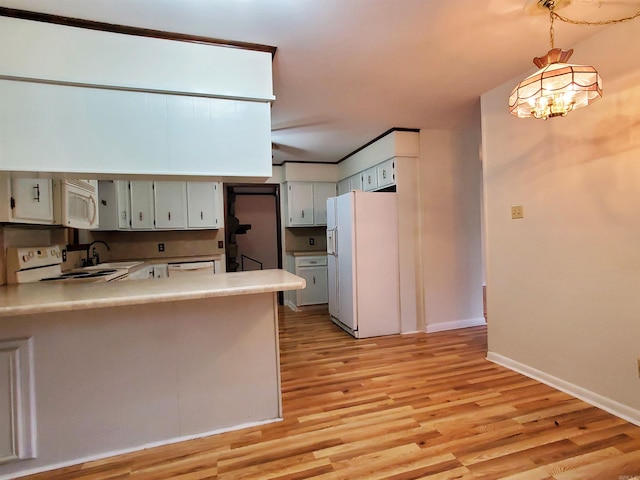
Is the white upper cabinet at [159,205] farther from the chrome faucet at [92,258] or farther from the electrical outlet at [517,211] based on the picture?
the electrical outlet at [517,211]

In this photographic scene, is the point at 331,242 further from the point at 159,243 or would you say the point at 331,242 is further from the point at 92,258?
the point at 92,258

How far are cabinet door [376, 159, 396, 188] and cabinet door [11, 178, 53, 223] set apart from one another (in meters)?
3.17

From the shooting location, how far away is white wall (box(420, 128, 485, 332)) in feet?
12.2

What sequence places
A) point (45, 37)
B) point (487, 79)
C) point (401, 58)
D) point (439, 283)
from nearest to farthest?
point (45, 37)
point (401, 58)
point (487, 79)
point (439, 283)

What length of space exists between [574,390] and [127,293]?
2877mm

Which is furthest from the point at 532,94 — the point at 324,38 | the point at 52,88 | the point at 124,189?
the point at 124,189

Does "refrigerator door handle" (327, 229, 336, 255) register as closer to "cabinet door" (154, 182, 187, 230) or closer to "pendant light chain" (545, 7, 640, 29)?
"cabinet door" (154, 182, 187, 230)

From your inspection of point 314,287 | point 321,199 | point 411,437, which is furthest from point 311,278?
point 411,437

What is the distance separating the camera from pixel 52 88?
64.8 inches

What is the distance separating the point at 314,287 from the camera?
16.6ft

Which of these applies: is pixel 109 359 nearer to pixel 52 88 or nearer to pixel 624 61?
pixel 52 88

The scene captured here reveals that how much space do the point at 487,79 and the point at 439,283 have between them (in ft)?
7.09

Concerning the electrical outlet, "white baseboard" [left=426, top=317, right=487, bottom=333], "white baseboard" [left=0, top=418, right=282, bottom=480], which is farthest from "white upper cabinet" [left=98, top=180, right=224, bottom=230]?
the electrical outlet

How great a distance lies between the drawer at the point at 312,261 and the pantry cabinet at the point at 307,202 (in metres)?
0.55
